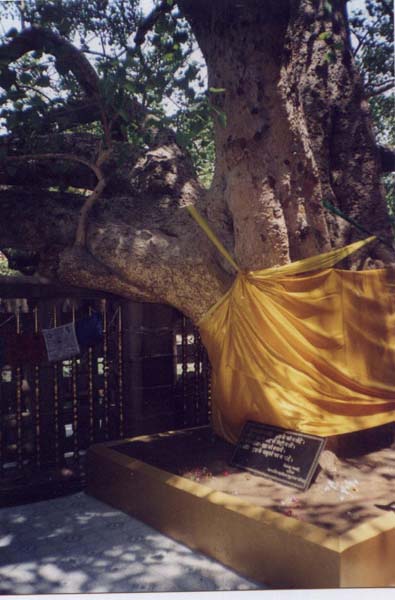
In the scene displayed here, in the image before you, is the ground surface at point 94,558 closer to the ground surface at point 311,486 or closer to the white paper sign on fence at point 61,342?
the ground surface at point 311,486

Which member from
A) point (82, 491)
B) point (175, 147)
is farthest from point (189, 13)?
point (82, 491)

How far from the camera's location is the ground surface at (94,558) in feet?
13.2

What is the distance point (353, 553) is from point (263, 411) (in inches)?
67.8

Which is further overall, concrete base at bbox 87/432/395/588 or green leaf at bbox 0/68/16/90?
green leaf at bbox 0/68/16/90

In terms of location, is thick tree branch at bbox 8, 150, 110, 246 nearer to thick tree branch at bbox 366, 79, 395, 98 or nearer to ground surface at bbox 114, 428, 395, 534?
ground surface at bbox 114, 428, 395, 534

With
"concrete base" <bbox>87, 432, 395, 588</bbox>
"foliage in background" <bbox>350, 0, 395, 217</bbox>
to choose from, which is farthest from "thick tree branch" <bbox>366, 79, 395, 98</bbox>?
"concrete base" <bbox>87, 432, 395, 588</bbox>

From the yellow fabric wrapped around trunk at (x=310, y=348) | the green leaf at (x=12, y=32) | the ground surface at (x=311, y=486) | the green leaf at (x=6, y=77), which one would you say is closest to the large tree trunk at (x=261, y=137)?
the yellow fabric wrapped around trunk at (x=310, y=348)

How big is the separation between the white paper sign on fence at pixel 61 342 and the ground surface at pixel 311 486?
4.17 ft

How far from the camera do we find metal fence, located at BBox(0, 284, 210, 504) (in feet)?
19.8

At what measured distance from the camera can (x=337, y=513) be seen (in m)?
3.99

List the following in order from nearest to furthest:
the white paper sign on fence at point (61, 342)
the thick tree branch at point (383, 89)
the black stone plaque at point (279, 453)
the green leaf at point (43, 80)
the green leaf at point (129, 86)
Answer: the black stone plaque at point (279, 453)
the green leaf at point (129, 86)
the green leaf at point (43, 80)
the white paper sign on fence at point (61, 342)
the thick tree branch at point (383, 89)

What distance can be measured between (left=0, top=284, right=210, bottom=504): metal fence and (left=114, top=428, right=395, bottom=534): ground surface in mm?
747

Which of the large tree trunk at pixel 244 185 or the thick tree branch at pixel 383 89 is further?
the thick tree branch at pixel 383 89

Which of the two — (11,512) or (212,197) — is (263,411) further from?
(11,512)
